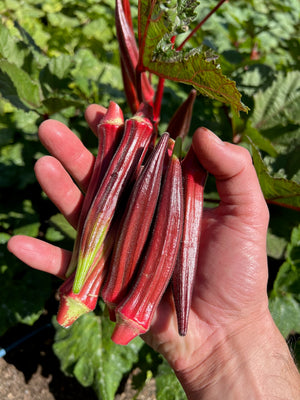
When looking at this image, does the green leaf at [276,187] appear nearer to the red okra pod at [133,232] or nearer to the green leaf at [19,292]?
the red okra pod at [133,232]

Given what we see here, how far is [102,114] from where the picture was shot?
185 centimetres

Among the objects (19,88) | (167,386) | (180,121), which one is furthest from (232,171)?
(167,386)

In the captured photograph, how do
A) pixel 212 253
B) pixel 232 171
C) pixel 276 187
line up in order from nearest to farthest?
pixel 232 171 < pixel 212 253 < pixel 276 187

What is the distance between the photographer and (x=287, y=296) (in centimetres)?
199

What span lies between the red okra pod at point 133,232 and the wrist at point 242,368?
471 millimetres

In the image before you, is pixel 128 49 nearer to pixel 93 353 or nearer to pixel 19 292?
pixel 19 292

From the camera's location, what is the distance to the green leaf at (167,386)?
78.6 inches

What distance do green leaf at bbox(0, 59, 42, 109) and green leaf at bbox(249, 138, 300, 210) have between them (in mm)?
1106

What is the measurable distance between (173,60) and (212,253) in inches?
30.1

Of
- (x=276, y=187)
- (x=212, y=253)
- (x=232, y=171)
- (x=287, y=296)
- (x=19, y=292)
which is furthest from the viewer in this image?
(x=19, y=292)

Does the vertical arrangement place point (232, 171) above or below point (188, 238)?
above

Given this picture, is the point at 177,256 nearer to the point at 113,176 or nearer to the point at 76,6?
the point at 113,176

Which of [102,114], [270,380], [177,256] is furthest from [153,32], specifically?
[270,380]

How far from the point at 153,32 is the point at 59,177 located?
0.72 meters
